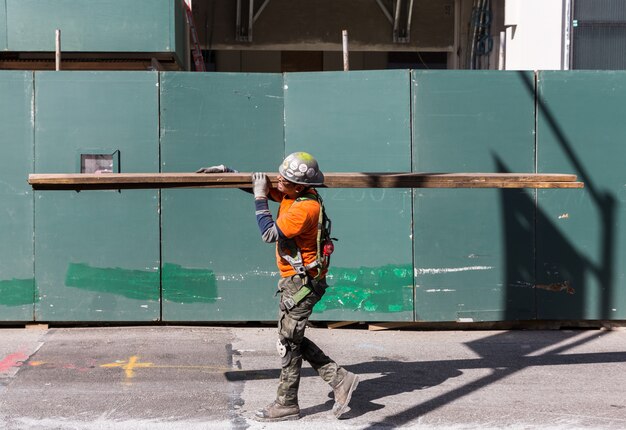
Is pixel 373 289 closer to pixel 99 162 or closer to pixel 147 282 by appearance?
pixel 147 282

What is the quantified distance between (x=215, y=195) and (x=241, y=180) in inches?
110

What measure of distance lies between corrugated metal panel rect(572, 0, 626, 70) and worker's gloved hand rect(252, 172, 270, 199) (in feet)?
23.2

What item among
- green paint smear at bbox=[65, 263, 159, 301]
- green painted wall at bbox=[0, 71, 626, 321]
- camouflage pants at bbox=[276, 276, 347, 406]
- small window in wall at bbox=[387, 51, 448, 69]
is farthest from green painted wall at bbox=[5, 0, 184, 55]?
small window in wall at bbox=[387, 51, 448, 69]

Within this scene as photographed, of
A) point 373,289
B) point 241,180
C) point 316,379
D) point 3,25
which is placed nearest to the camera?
point 241,180

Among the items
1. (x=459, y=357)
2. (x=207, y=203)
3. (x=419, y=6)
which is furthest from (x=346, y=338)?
(x=419, y=6)

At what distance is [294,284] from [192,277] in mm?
3404

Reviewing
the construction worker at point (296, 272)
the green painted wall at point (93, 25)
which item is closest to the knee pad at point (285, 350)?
the construction worker at point (296, 272)

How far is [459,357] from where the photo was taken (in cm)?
904

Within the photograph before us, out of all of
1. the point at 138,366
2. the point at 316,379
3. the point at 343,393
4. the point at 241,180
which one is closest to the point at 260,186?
the point at 241,180

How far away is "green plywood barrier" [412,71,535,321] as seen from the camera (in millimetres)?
10008

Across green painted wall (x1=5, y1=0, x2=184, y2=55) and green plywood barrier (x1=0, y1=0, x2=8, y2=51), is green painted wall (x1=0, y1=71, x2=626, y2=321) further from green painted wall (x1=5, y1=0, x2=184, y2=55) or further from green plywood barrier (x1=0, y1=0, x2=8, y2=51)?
green plywood barrier (x1=0, y1=0, x2=8, y2=51)

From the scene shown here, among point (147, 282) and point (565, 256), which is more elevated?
point (565, 256)

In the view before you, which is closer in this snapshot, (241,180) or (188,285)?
(241,180)

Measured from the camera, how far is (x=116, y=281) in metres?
9.95
